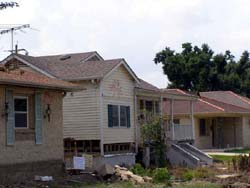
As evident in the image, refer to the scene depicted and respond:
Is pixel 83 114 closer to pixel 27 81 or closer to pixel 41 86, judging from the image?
pixel 41 86

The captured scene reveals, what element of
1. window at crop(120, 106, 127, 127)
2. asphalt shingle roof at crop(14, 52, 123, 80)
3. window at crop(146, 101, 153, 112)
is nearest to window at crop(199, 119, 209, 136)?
window at crop(146, 101, 153, 112)

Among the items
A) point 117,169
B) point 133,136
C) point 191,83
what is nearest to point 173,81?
point 191,83

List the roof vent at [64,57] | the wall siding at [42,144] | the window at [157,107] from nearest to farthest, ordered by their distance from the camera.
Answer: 1. the wall siding at [42,144]
2. the roof vent at [64,57]
3. the window at [157,107]

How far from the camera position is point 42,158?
2552cm

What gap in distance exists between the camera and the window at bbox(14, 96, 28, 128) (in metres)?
24.6

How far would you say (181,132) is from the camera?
1540 inches

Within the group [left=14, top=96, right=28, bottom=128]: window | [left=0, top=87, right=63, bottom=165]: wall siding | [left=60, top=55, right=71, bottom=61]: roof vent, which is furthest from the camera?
[left=60, top=55, right=71, bottom=61]: roof vent

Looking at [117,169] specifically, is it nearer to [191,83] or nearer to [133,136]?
[133,136]

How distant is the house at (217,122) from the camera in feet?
168

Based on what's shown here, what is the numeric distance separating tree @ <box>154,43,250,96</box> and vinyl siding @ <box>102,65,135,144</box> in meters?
41.0

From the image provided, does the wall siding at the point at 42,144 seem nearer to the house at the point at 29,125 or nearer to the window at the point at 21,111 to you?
the house at the point at 29,125

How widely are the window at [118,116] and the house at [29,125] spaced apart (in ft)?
16.4

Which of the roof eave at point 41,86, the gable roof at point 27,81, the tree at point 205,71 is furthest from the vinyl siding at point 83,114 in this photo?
the tree at point 205,71

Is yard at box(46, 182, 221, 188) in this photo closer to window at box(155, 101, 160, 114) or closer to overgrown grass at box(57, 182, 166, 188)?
overgrown grass at box(57, 182, 166, 188)
